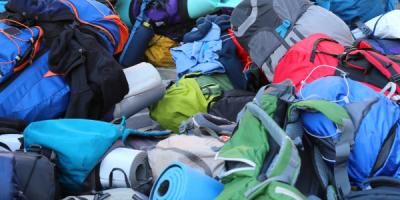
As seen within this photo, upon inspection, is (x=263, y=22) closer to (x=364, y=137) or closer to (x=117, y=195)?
(x=364, y=137)

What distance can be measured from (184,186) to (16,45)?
132 cm

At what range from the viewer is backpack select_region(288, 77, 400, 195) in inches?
65.9

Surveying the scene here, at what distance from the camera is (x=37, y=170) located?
175cm

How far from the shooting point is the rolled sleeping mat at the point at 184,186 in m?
1.53

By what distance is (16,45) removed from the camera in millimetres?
2404

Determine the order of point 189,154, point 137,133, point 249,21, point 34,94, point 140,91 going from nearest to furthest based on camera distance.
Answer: point 189,154 → point 137,133 → point 34,94 → point 140,91 → point 249,21

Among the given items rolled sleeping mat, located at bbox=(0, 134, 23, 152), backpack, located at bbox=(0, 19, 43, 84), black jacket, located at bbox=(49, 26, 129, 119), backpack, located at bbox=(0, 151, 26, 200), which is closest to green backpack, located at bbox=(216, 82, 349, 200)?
backpack, located at bbox=(0, 151, 26, 200)

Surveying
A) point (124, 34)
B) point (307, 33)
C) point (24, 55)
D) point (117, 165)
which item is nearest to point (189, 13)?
point (124, 34)

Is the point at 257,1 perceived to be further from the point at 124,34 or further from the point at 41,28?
the point at 41,28

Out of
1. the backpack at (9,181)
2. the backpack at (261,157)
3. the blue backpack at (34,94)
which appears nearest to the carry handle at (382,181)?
the backpack at (261,157)

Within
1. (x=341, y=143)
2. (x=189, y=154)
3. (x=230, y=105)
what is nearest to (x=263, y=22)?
(x=230, y=105)

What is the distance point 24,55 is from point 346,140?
5.16 ft

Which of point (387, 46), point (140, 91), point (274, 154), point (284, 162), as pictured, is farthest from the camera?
point (140, 91)

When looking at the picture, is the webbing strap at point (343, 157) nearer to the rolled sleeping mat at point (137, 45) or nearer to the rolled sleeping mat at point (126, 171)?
the rolled sleeping mat at point (126, 171)
